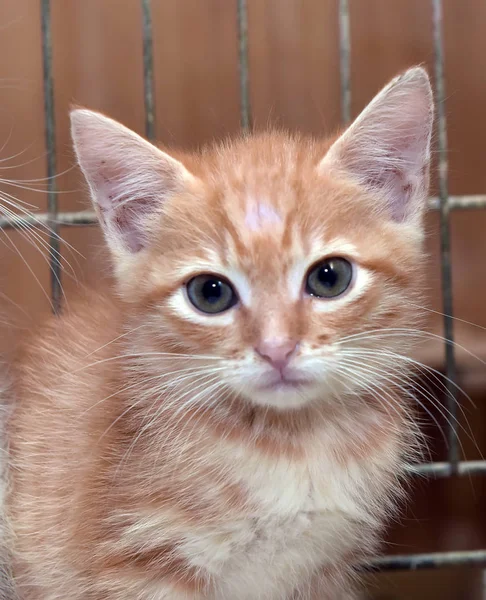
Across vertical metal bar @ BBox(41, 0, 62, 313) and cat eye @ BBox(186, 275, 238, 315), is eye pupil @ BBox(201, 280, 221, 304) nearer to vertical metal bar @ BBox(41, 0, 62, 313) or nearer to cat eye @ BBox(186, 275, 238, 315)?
cat eye @ BBox(186, 275, 238, 315)

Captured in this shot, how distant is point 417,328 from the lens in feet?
3.44

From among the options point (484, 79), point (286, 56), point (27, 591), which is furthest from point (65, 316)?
point (484, 79)

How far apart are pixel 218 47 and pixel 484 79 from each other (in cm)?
63

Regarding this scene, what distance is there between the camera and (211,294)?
0.96 metres

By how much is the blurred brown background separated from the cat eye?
649 mm

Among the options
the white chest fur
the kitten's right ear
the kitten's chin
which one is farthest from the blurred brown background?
the kitten's chin

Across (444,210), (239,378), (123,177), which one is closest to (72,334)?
(123,177)

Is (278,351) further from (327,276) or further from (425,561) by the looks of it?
(425,561)

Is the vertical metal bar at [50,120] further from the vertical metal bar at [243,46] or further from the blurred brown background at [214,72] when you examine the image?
the vertical metal bar at [243,46]

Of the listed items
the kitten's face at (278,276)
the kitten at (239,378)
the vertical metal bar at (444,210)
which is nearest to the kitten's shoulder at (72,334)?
the kitten at (239,378)

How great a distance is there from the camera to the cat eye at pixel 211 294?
95 centimetres

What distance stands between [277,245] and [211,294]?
11 centimetres

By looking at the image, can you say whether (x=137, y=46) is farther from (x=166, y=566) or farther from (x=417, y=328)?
(x=166, y=566)

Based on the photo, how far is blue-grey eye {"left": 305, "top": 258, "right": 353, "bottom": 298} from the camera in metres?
0.95
